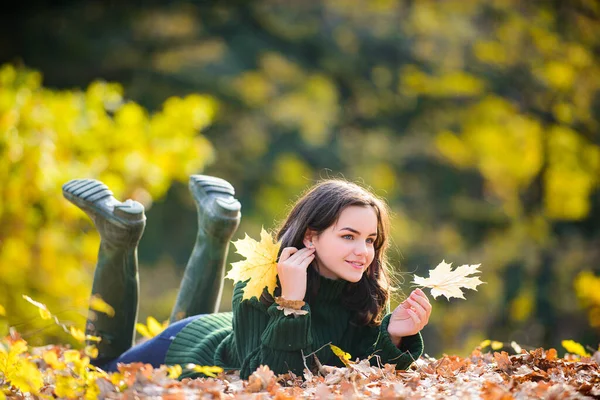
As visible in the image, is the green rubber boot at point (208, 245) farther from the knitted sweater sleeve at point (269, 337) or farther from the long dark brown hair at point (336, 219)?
the knitted sweater sleeve at point (269, 337)

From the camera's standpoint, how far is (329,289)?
286 centimetres

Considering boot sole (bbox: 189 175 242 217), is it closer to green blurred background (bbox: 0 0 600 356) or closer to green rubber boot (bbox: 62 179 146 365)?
green rubber boot (bbox: 62 179 146 365)

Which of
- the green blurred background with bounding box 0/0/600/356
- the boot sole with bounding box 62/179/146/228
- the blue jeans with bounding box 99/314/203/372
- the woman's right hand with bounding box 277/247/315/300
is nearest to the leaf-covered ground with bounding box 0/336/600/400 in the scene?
the woman's right hand with bounding box 277/247/315/300

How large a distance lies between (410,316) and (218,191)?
1320mm

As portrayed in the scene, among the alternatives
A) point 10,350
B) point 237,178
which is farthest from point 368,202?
point 237,178

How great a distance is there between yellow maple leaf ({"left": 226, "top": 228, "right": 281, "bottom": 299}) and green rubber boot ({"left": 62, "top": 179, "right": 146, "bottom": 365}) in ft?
2.82

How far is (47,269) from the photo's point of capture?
5582 millimetres

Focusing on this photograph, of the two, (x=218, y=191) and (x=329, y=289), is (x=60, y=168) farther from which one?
(x=329, y=289)

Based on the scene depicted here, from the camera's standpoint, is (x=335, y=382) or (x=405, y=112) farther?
(x=405, y=112)

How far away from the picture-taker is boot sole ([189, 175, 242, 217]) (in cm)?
356

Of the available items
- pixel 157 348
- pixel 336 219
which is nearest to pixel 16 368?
pixel 157 348

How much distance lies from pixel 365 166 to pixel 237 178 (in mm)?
2223

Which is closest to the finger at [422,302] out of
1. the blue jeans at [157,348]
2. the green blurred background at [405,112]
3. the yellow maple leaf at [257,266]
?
the yellow maple leaf at [257,266]

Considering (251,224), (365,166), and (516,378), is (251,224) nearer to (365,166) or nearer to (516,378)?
(365,166)
